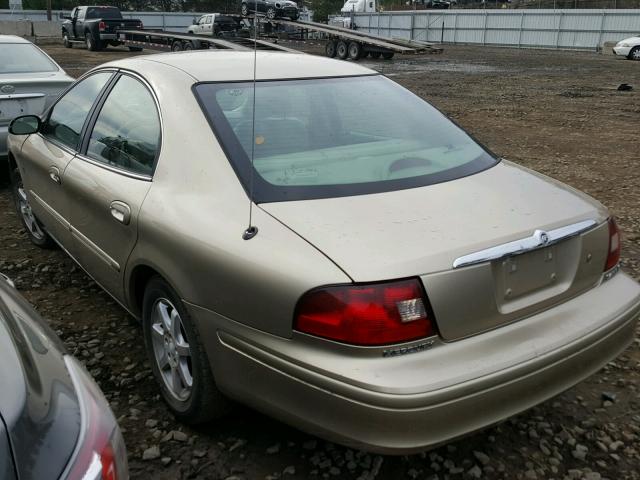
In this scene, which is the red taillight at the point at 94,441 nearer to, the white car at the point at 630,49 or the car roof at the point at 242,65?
the car roof at the point at 242,65

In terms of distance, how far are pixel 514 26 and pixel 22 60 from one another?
3723cm

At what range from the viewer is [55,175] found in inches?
144

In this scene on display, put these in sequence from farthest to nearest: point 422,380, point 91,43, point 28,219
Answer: point 91,43, point 28,219, point 422,380

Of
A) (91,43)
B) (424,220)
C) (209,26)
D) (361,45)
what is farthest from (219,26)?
(424,220)

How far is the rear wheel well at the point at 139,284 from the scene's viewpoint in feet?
9.16

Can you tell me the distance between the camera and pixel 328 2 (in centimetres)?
7756

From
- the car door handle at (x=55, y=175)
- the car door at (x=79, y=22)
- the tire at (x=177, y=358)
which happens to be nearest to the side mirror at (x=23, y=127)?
the car door handle at (x=55, y=175)

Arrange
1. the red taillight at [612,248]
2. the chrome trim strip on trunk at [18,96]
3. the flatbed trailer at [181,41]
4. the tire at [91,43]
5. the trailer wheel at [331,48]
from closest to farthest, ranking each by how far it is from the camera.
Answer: the red taillight at [612,248] < the chrome trim strip on trunk at [18,96] < the flatbed trailer at [181,41] < the trailer wheel at [331,48] < the tire at [91,43]

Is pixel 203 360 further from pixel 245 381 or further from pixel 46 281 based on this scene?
pixel 46 281

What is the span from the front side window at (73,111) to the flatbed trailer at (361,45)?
68.4ft

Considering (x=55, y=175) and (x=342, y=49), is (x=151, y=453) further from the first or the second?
(x=342, y=49)

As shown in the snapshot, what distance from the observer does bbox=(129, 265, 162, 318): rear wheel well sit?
279 centimetres

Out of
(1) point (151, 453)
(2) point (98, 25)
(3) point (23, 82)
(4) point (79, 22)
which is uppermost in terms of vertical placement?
(4) point (79, 22)

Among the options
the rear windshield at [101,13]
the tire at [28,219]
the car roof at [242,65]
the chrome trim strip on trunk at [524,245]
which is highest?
the rear windshield at [101,13]
